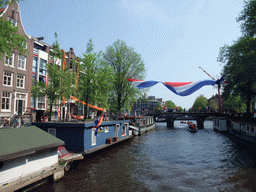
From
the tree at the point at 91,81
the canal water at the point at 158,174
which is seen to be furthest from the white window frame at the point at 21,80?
the canal water at the point at 158,174

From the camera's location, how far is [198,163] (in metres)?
22.3

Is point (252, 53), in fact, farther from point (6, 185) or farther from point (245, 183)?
point (6, 185)

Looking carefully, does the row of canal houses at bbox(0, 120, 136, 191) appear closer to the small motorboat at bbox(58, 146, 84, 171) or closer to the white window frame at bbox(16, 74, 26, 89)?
the small motorboat at bbox(58, 146, 84, 171)

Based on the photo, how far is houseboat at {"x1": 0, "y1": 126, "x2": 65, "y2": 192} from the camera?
1156 cm

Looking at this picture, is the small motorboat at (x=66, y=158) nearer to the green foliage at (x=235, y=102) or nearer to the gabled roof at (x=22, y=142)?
the gabled roof at (x=22, y=142)

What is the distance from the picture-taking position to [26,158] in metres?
13.1

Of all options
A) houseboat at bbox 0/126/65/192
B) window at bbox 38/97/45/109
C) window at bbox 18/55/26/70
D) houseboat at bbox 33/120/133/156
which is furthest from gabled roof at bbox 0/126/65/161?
window at bbox 38/97/45/109

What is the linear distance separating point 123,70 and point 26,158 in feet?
123

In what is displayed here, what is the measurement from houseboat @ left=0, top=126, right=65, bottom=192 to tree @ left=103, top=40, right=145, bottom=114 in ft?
105

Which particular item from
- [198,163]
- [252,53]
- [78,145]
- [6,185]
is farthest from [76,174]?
[252,53]

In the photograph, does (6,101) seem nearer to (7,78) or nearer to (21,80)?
(7,78)

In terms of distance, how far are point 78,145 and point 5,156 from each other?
10563mm

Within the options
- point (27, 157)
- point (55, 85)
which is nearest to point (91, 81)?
point (55, 85)

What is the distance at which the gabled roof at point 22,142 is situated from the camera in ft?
38.5
